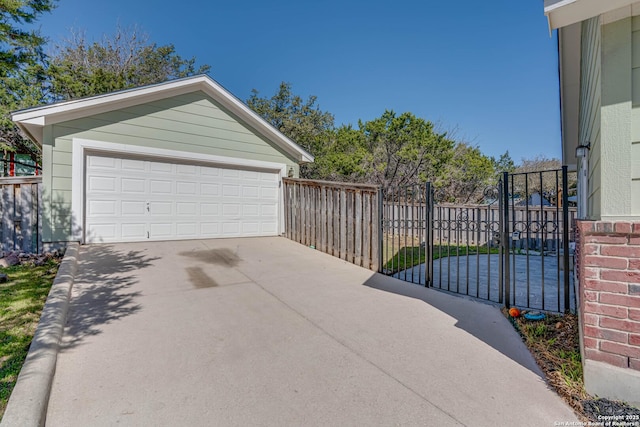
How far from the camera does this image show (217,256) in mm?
6562

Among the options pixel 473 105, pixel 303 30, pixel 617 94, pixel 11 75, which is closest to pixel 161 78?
pixel 11 75

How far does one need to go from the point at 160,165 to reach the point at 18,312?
4888mm

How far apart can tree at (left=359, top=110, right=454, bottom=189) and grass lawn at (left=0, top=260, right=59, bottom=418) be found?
11078 millimetres

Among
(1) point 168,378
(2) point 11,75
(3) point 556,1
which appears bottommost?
(1) point 168,378

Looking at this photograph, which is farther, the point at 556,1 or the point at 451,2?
the point at 451,2

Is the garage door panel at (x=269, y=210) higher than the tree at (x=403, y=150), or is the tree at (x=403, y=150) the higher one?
the tree at (x=403, y=150)

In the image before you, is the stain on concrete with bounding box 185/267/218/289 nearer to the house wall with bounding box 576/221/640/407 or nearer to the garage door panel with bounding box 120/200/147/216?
the garage door panel with bounding box 120/200/147/216

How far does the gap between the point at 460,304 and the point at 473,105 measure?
16.2 m

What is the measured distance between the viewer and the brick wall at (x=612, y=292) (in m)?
2.11

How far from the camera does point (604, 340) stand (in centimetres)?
222

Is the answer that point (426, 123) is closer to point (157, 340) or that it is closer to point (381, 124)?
point (381, 124)

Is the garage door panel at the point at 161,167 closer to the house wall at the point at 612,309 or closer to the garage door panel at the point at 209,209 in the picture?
the garage door panel at the point at 209,209

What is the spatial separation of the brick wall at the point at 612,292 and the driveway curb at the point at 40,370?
3766mm

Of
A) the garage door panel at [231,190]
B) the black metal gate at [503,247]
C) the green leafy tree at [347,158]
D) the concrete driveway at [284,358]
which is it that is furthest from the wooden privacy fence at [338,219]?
the green leafy tree at [347,158]
